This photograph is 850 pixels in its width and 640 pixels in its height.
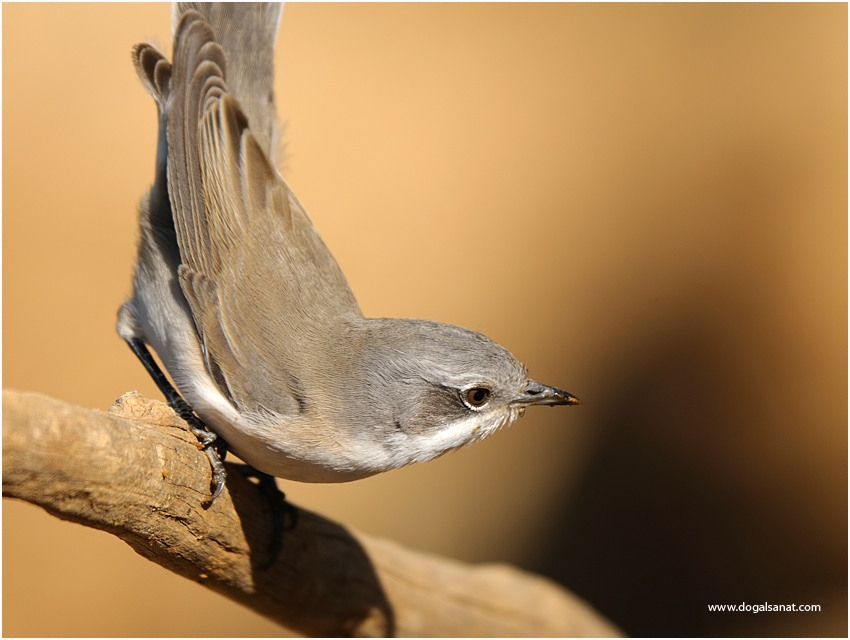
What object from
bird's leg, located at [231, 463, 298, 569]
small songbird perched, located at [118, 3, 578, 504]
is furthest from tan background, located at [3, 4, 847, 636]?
bird's leg, located at [231, 463, 298, 569]

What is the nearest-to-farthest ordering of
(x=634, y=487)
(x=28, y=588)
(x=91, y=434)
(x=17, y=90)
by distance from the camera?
(x=91, y=434), (x=28, y=588), (x=17, y=90), (x=634, y=487)

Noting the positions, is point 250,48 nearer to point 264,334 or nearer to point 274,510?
point 264,334

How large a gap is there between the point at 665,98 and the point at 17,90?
5673mm

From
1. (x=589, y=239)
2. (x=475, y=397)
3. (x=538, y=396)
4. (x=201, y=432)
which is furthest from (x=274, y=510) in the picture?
(x=589, y=239)

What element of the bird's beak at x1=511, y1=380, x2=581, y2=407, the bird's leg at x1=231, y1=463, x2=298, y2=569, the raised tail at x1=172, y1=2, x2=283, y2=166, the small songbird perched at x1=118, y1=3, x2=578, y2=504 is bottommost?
the bird's leg at x1=231, y1=463, x2=298, y2=569

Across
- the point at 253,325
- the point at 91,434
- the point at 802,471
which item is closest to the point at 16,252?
the point at 253,325

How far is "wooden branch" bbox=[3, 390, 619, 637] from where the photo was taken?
283cm

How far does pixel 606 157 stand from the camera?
7.80 metres

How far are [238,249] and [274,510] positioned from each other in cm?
130

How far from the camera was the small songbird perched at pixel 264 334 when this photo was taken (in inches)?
142

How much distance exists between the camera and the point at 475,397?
3.65 metres

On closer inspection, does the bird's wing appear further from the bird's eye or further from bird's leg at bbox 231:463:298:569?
the bird's eye

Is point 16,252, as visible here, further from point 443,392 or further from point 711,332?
point 711,332

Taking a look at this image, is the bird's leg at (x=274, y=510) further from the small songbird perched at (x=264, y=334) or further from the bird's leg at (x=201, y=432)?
the small songbird perched at (x=264, y=334)
